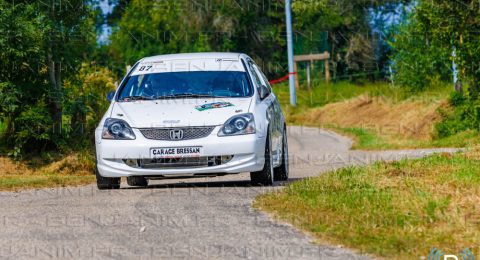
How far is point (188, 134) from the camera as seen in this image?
13578 millimetres

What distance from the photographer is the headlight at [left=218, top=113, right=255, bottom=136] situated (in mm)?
13602

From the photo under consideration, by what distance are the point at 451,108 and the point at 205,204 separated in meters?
18.4

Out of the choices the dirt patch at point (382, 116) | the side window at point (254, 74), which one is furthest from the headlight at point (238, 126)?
the dirt patch at point (382, 116)

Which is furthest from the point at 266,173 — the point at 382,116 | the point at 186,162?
the point at 382,116

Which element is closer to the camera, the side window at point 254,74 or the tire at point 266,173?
the tire at point 266,173

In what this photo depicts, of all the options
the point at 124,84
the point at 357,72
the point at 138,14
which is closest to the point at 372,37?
the point at 357,72

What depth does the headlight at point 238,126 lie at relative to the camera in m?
13.6

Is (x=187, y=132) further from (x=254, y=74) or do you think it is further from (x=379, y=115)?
(x=379, y=115)

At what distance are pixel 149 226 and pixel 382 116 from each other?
1040 inches

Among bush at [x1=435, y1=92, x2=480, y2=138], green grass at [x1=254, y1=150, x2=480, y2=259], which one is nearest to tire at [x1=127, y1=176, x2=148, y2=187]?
green grass at [x1=254, y1=150, x2=480, y2=259]

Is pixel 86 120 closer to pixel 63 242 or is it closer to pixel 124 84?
pixel 124 84

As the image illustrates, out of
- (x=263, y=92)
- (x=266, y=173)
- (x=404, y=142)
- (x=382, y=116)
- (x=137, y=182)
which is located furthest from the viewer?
(x=382, y=116)

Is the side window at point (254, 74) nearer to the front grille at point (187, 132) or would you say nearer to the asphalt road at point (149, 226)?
the asphalt road at point (149, 226)

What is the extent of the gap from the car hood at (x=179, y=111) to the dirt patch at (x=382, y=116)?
1549 centimetres
